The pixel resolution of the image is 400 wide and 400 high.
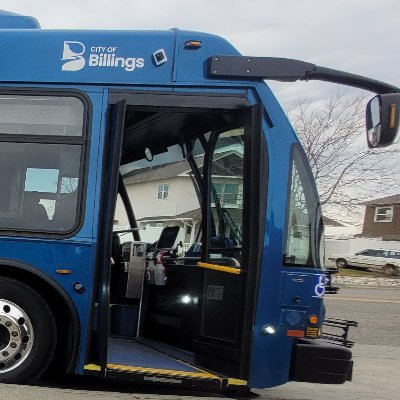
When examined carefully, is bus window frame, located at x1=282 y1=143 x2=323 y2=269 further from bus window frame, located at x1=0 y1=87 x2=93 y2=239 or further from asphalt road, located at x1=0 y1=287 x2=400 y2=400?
bus window frame, located at x1=0 y1=87 x2=93 y2=239

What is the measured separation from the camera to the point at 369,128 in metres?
4.93

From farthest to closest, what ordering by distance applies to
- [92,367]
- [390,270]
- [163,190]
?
1. [390,270]
2. [163,190]
3. [92,367]

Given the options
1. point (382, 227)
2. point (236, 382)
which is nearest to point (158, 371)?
point (236, 382)

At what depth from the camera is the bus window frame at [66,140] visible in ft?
15.7

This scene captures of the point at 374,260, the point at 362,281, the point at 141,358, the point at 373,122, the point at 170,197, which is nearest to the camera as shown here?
the point at 373,122

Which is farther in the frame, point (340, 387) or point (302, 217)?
point (340, 387)

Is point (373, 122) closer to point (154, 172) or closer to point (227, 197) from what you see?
point (227, 197)

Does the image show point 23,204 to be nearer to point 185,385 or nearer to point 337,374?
point 185,385

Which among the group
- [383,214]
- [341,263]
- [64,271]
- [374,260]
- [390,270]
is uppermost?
[383,214]

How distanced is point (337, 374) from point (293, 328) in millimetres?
524

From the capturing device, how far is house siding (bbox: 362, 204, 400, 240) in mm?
49562

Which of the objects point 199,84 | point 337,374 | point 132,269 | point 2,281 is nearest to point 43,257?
point 2,281

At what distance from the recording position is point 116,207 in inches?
197

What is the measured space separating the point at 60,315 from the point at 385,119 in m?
3.04
